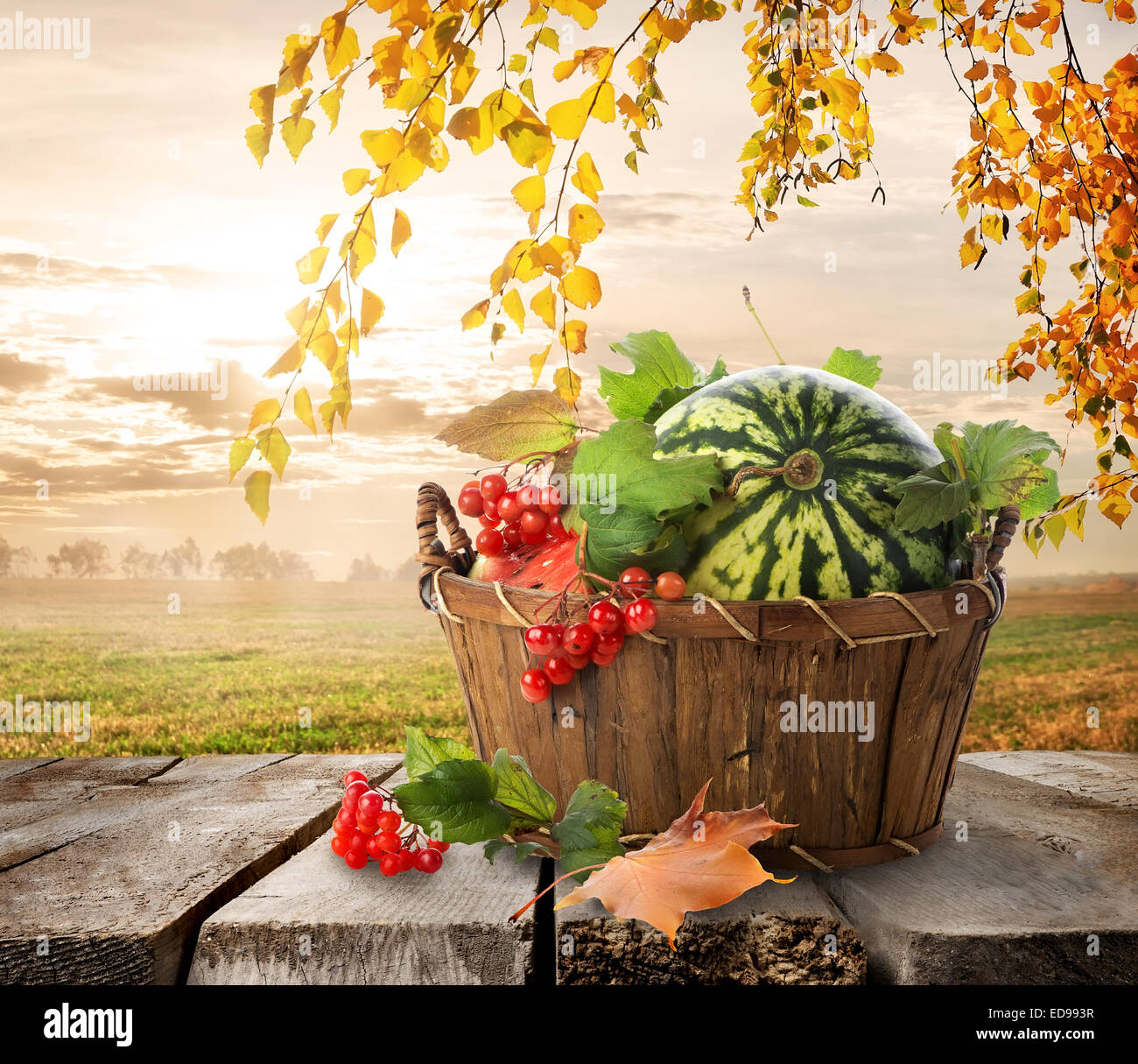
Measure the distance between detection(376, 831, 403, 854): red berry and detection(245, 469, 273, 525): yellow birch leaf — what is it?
0.54 m

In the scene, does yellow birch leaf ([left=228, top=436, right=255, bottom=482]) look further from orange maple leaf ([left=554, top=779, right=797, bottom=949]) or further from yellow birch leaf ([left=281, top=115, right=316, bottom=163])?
orange maple leaf ([left=554, top=779, right=797, bottom=949])

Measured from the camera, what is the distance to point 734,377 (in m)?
1.62

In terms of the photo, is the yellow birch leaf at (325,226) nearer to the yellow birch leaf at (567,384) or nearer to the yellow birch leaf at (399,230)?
the yellow birch leaf at (399,230)

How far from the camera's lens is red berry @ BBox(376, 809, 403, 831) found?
1547mm

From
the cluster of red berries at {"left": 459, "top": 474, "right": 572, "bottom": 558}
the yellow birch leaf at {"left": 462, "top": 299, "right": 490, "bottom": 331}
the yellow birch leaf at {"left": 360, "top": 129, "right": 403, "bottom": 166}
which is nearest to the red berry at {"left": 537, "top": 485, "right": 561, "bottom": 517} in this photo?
the cluster of red berries at {"left": 459, "top": 474, "right": 572, "bottom": 558}

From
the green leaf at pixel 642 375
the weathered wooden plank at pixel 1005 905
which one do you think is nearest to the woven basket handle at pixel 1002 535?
the weathered wooden plank at pixel 1005 905

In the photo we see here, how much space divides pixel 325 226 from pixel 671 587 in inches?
34.2

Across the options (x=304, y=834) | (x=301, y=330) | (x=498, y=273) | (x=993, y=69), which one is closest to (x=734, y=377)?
(x=498, y=273)

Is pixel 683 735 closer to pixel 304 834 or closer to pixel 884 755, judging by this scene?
pixel 884 755

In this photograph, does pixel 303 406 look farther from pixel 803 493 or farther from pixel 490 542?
pixel 803 493

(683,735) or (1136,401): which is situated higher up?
(1136,401)

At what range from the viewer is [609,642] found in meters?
1.36

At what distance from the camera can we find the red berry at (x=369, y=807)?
154 cm
